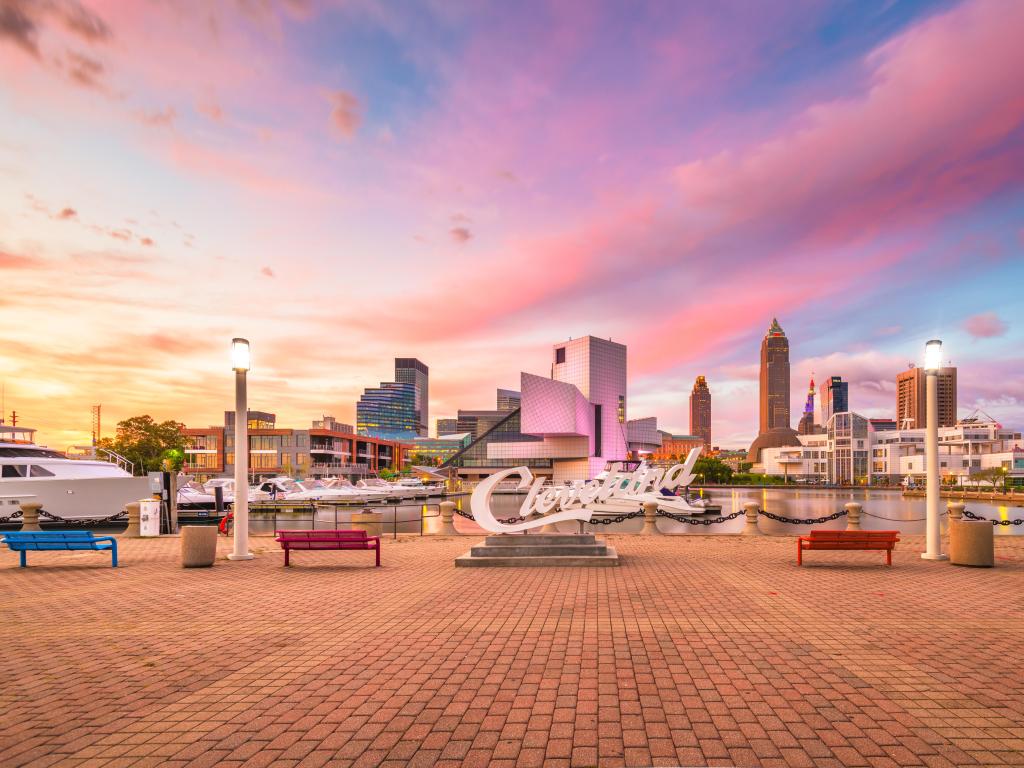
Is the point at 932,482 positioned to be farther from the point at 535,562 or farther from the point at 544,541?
the point at 535,562

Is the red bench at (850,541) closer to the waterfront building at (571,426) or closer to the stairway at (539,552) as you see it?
the stairway at (539,552)

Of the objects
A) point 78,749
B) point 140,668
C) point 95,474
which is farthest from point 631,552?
point 95,474

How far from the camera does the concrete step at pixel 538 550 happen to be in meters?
12.8

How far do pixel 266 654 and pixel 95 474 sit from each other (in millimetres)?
30573

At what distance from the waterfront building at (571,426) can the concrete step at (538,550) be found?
111788 mm

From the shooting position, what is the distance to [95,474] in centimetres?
3095

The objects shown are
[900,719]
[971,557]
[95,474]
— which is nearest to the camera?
[900,719]

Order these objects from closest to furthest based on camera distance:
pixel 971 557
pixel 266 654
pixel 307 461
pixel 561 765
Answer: pixel 561 765 < pixel 266 654 < pixel 971 557 < pixel 307 461

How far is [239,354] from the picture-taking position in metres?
13.6

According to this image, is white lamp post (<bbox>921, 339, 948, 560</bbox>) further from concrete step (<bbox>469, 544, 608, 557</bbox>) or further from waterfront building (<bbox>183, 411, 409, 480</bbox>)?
waterfront building (<bbox>183, 411, 409, 480</bbox>)

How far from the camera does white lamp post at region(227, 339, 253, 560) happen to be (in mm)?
13422

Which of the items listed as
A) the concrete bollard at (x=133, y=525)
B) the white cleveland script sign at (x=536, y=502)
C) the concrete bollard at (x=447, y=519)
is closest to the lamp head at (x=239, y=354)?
the white cleveland script sign at (x=536, y=502)

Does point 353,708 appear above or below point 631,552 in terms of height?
above

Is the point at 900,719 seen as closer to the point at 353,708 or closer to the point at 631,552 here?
the point at 353,708
